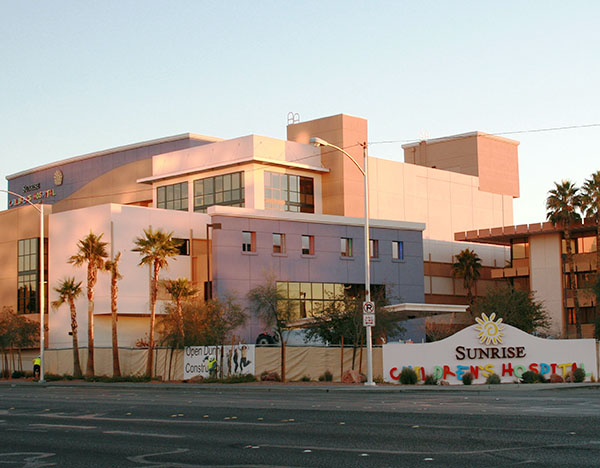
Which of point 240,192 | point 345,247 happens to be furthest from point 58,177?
point 345,247

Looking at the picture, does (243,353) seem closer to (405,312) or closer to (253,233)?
(405,312)

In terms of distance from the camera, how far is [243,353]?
4175cm

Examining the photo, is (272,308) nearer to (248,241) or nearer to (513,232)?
(248,241)

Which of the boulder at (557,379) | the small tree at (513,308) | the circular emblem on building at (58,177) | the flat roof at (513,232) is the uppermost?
the circular emblem on building at (58,177)

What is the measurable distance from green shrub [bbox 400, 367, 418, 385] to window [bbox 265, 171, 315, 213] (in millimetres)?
33956

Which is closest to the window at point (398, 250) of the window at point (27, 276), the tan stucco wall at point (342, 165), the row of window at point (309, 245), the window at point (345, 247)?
the row of window at point (309, 245)

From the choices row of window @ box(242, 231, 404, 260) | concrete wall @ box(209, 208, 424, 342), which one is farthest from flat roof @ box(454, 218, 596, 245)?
row of window @ box(242, 231, 404, 260)

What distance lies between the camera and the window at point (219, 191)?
68500mm

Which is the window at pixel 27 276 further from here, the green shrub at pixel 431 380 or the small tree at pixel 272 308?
the green shrub at pixel 431 380

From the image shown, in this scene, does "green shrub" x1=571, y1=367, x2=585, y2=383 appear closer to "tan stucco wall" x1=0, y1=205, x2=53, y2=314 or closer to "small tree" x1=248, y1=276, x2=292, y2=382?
"small tree" x1=248, y1=276, x2=292, y2=382

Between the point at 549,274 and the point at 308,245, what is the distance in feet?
71.7

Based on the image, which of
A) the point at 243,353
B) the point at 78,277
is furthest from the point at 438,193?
the point at 243,353

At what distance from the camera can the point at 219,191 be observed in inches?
2758

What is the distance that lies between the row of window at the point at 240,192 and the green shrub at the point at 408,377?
111ft
